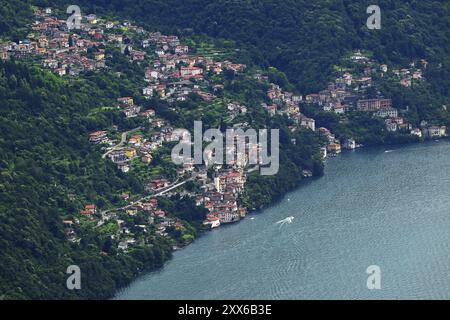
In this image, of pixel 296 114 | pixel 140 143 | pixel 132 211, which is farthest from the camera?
pixel 296 114

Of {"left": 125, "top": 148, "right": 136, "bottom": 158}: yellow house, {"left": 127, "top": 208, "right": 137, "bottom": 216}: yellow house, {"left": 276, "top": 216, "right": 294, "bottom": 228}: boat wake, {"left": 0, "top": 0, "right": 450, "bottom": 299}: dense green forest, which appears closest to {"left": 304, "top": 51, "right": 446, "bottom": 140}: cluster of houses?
{"left": 0, "top": 0, "right": 450, "bottom": 299}: dense green forest

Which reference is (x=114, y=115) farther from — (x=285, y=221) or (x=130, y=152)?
(x=285, y=221)

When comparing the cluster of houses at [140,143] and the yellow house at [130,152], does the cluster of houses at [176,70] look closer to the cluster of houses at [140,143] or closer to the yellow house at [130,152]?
the cluster of houses at [140,143]

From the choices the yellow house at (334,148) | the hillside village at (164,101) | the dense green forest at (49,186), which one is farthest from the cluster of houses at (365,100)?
the dense green forest at (49,186)

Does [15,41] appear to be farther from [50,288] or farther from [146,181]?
[50,288]

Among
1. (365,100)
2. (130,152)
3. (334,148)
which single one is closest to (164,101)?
(130,152)
